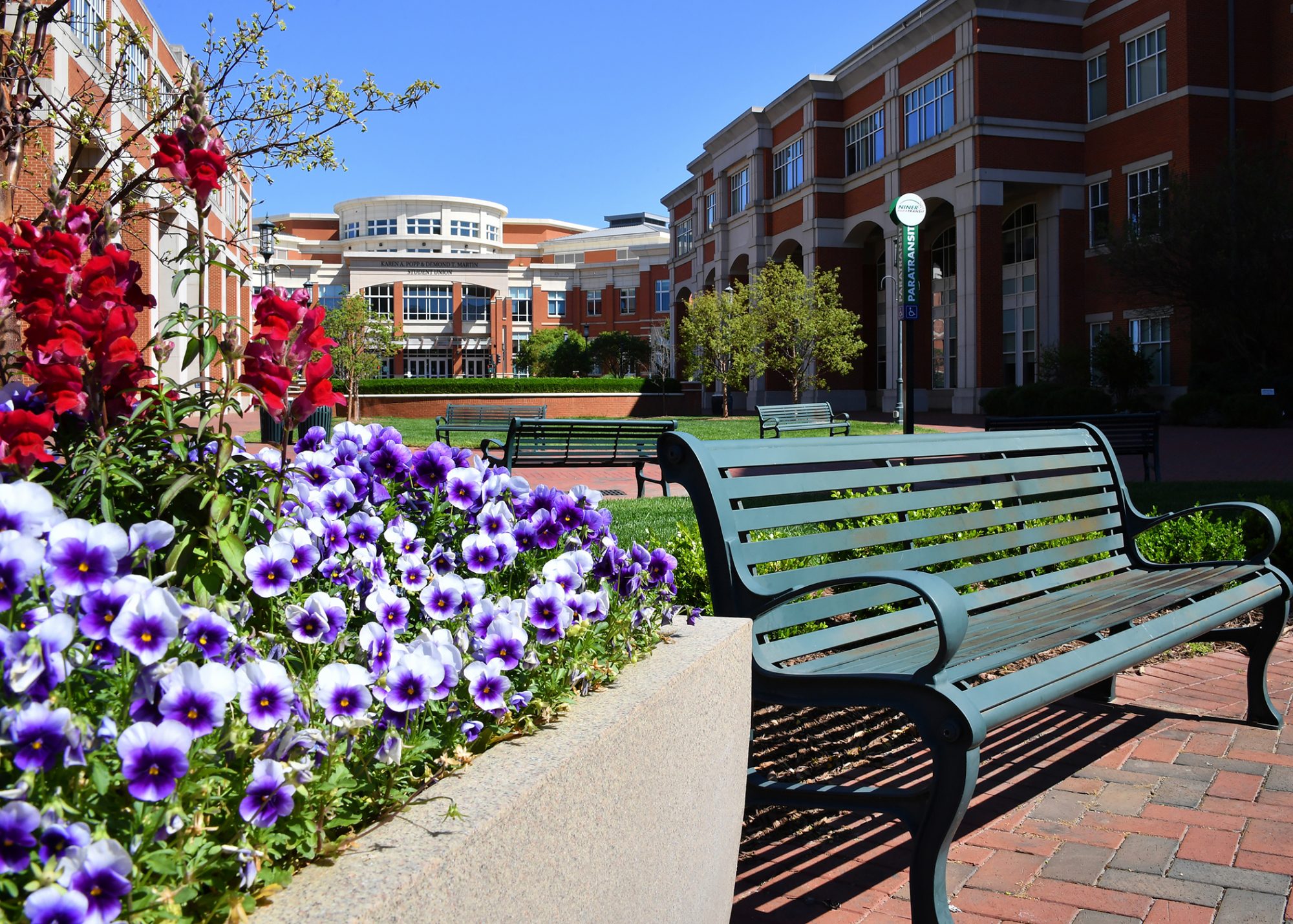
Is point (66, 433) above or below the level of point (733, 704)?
above

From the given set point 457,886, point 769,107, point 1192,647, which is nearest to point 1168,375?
point 769,107

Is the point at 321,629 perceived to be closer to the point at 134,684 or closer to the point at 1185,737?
the point at 134,684

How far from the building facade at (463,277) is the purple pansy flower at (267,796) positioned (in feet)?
214

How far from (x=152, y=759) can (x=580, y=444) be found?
8.57 metres

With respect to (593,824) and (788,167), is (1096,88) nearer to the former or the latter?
(788,167)

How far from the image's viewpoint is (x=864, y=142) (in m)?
35.8

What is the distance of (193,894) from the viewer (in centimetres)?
107

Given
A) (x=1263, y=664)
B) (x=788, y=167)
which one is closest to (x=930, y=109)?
(x=788, y=167)

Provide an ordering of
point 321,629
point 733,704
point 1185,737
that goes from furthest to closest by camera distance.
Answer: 1. point 1185,737
2. point 733,704
3. point 321,629

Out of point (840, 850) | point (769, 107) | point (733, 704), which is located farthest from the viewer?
point (769, 107)

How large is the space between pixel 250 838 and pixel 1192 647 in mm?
4898

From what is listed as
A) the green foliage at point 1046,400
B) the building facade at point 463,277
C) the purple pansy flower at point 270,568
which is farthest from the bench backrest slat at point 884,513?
the building facade at point 463,277

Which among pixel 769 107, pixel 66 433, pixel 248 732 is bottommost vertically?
pixel 248 732

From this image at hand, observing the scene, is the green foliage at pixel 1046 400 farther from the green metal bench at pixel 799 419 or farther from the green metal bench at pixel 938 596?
the green metal bench at pixel 938 596
